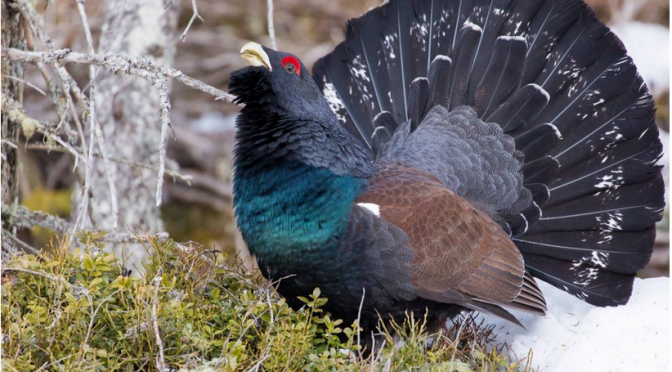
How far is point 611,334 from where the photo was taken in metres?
4.30

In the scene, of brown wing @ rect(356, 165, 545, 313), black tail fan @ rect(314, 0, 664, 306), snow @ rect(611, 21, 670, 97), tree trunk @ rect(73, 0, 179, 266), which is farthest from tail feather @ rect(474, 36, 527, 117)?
snow @ rect(611, 21, 670, 97)

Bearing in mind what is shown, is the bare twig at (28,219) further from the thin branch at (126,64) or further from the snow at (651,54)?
the snow at (651,54)

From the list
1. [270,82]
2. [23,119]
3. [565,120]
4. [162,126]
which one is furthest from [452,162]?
[23,119]

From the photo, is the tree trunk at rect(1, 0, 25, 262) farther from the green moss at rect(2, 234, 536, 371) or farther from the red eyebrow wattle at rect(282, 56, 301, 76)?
the red eyebrow wattle at rect(282, 56, 301, 76)

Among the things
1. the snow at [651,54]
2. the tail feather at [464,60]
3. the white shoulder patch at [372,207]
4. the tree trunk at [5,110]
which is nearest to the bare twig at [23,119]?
the tree trunk at [5,110]

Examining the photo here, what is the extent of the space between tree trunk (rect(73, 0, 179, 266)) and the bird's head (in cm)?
149

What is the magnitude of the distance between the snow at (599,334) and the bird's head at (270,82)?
6.30ft

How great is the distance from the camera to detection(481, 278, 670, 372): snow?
3.95 metres

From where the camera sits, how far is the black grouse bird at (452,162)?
3744 mm

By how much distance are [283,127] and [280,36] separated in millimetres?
5557

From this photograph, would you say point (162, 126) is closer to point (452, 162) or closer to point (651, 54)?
point (452, 162)

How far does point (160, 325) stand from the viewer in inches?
123

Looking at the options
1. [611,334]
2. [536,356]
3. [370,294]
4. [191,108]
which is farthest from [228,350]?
[191,108]

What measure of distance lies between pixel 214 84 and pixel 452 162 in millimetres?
4742
